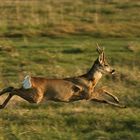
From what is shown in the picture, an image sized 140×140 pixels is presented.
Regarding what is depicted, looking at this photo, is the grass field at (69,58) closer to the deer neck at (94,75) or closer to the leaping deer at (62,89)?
the leaping deer at (62,89)

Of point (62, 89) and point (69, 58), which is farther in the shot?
point (69, 58)

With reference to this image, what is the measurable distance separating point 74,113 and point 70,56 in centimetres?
639

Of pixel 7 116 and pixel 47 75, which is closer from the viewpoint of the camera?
pixel 7 116

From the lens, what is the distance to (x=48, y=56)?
1673 centimetres

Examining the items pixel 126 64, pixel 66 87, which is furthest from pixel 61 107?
pixel 126 64

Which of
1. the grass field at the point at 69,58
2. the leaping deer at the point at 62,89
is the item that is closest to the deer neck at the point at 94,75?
the leaping deer at the point at 62,89

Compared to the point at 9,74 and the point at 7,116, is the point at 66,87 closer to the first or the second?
the point at 7,116

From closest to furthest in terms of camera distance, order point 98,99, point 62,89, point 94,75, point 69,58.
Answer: point 62,89 → point 98,99 → point 94,75 → point 69,58

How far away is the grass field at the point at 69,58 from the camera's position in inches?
389

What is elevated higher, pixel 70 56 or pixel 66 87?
pixel 66 87

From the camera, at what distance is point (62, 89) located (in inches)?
426

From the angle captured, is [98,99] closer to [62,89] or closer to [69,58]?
[62,89]

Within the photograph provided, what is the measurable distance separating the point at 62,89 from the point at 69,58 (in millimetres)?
5789

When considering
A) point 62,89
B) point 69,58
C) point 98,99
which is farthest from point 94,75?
point 69,58
